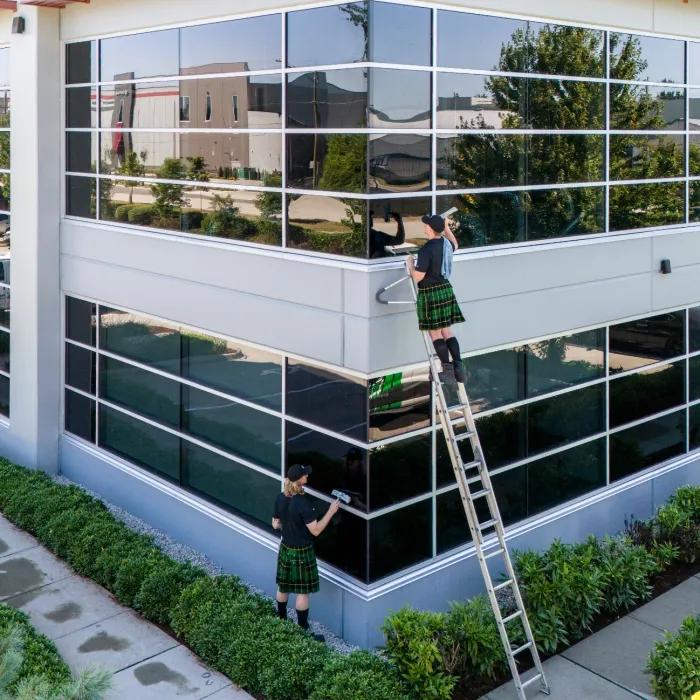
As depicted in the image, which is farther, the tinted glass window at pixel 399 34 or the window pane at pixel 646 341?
the window pane at pixel 646 341

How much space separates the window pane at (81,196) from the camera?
505 inches

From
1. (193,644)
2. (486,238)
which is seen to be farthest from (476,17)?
(193,644)

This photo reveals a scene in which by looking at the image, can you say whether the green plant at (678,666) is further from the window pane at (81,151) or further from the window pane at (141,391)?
the window pane at (81,151)

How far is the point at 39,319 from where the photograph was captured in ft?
43.9

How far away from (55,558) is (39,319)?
3.55 m

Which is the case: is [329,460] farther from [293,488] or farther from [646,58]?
[646,58]

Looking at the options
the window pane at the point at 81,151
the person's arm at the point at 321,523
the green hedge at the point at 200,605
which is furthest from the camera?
the window pane at the point at 81,151

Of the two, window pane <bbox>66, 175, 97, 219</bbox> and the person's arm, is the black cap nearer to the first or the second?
the person's arm

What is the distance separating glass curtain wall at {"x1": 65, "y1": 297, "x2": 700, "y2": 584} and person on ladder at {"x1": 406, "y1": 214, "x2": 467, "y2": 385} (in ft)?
1.78

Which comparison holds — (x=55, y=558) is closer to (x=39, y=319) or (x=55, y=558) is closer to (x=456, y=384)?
(x=39, y=319)

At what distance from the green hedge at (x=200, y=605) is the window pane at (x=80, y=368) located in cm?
144

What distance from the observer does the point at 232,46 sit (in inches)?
399

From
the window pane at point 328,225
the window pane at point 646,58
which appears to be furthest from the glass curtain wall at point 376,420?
the window pane at point 646,58

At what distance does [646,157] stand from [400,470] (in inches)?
206
